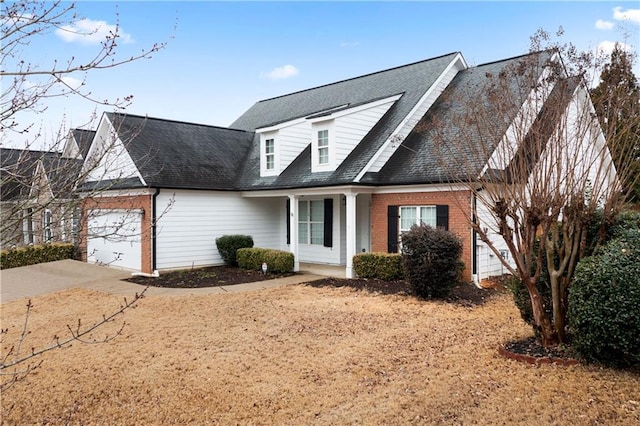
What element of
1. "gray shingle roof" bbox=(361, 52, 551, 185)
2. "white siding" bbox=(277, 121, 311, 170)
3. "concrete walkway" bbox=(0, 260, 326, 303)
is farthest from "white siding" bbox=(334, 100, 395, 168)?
"concrete walkway" bbox=(0, 260, 326, 303)

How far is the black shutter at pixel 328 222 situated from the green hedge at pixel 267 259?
1.90m

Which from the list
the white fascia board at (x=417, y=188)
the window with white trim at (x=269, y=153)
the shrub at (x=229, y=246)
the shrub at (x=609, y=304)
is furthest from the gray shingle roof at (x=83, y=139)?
the window with white trim at (x=269, y=153)

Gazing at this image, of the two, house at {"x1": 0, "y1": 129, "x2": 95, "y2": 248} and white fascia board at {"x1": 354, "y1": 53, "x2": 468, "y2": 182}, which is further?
white fascia board at {"x1": 354, "y1": 53, "x2": 468, "y2": 182}

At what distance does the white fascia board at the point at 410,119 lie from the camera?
1430 cm

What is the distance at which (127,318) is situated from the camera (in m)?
9.24

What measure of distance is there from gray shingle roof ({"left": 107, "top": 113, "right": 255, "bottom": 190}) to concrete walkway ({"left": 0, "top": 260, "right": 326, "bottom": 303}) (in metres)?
3.58

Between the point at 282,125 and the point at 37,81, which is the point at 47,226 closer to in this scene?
the point at 37,81

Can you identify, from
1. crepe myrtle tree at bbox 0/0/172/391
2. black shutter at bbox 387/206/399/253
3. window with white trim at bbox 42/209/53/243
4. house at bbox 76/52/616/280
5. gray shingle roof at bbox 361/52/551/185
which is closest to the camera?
crepe myrtle tree at bbox 0/0/172/391

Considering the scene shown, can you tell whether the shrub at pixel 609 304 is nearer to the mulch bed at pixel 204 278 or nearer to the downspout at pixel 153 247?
the mulch bed at pixel 204 278

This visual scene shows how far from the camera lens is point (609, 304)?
5062 mm

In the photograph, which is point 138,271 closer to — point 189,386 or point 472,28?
point 189,386

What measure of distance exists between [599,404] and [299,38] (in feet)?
43.6

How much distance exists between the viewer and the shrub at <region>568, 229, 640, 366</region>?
4.97 meters

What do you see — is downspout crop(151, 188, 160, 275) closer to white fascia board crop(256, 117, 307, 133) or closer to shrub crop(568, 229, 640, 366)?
white fascia board crop(256, 117, 307, 133)
